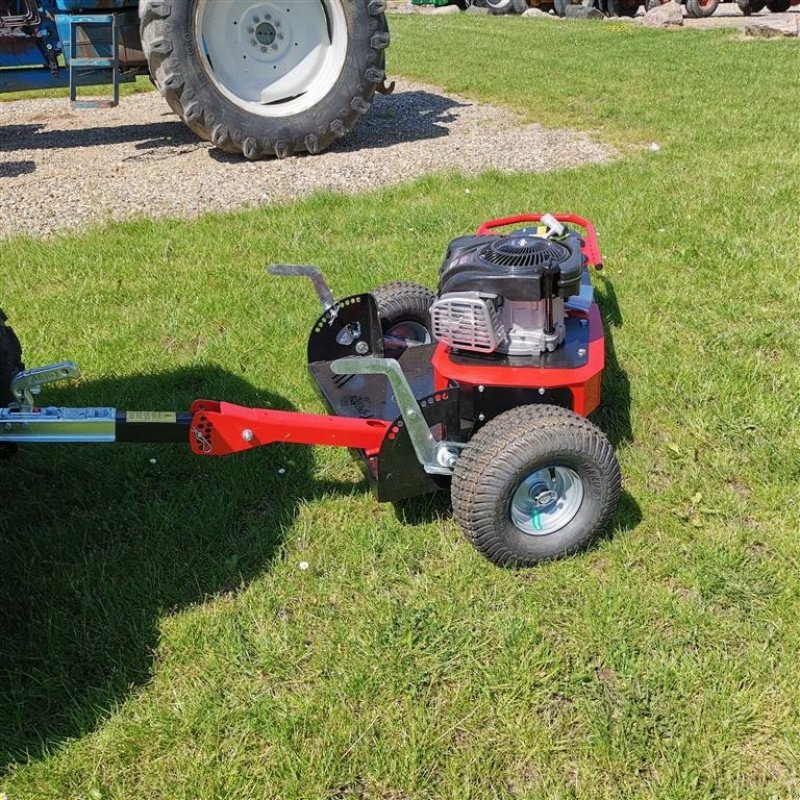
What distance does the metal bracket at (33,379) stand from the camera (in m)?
2.71

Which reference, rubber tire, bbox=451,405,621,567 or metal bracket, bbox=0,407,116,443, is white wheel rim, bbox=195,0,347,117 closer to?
metal bracket, bbox=0,407,116,443

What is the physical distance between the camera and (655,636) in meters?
2.30

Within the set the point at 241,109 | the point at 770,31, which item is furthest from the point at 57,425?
the point at 770,31

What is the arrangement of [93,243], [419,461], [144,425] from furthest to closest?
[93,243], [419,461], [144,425]

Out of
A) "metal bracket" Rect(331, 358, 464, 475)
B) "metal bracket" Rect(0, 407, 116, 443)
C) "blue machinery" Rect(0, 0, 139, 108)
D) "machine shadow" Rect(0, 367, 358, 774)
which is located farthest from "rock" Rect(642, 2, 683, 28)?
"metal bracket" Rect(0, 407, 116, 443)

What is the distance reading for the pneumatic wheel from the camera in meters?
3.46

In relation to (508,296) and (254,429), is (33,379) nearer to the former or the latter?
(254,429)

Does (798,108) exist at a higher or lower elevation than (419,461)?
higher

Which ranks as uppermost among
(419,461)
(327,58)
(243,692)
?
(327,58)

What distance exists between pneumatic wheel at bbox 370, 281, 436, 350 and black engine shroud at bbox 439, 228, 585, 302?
0.55m

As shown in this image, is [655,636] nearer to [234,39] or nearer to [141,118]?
[234,39]

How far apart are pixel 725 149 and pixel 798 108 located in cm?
215

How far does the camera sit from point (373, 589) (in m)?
2.51

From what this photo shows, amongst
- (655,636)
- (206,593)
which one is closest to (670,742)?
(655,636)
